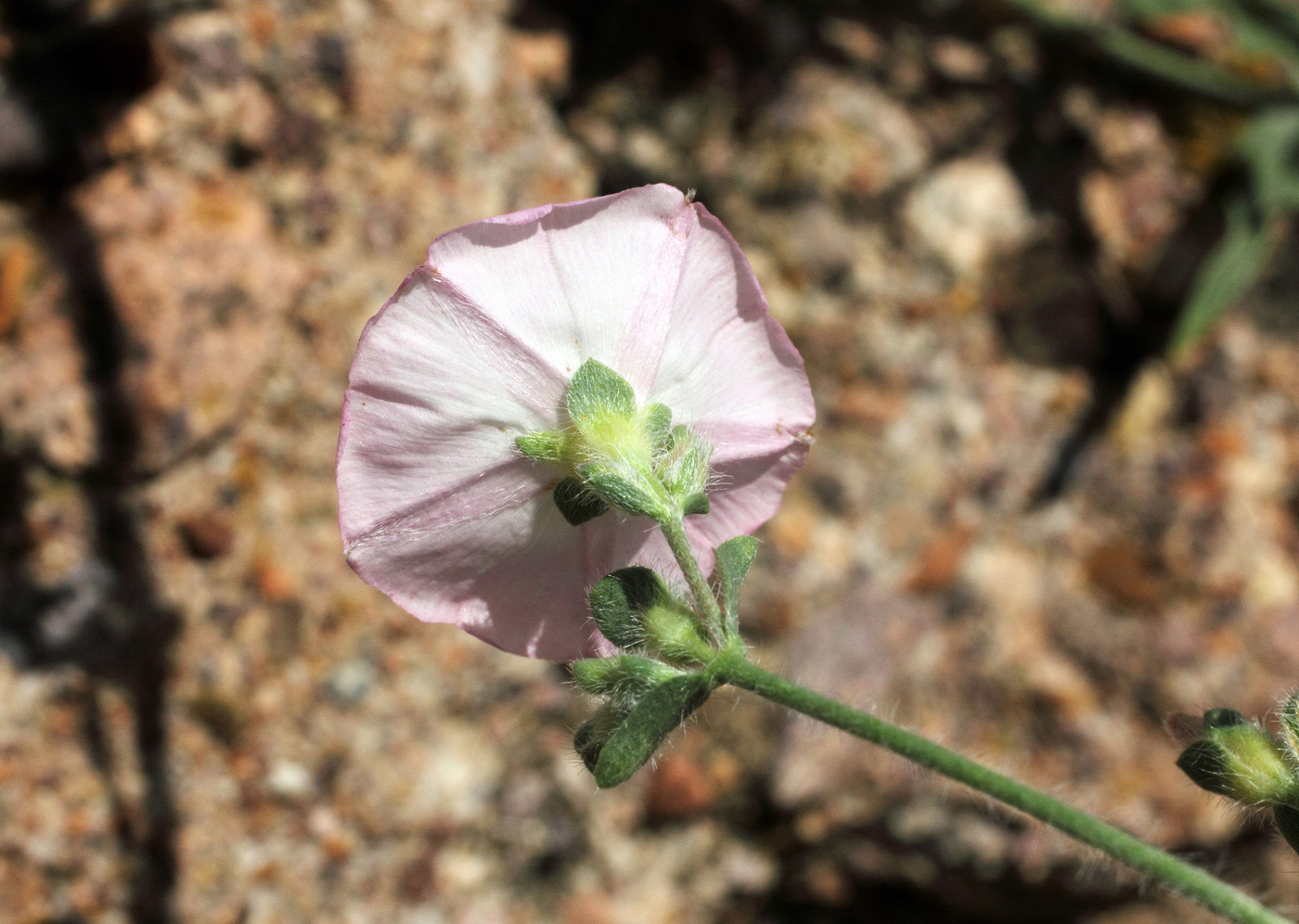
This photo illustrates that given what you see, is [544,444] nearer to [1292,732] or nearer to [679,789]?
[1292,732]

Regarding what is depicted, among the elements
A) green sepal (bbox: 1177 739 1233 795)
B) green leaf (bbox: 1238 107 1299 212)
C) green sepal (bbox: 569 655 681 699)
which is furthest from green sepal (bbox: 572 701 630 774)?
green leaf (bbox: 1238 107 1299 212)

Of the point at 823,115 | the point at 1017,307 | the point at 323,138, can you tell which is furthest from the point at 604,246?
the point at 1017,307

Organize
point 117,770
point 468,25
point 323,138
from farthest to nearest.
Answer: point 468,25 < point 323,138 < point 117,770

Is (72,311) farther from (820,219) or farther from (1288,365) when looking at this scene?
(1288,365)

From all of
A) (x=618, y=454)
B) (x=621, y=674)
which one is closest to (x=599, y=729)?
(x=621, y=674)

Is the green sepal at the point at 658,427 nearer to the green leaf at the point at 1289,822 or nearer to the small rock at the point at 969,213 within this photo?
the green leaf at the point at 1289,822

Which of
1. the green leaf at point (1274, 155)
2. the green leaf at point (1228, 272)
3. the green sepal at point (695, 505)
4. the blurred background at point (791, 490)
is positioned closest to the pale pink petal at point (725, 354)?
the green sepal at point (695, 505)
